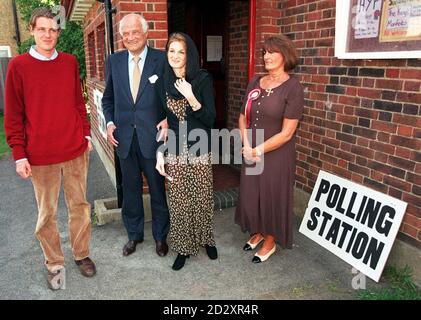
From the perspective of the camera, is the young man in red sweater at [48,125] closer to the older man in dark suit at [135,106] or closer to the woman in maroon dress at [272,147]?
the older man in dark suit at [135,106]

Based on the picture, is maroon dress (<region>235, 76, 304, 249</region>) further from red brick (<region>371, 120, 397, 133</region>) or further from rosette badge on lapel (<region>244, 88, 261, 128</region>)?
red brick (<region>371, 120, 397, 133</region>)

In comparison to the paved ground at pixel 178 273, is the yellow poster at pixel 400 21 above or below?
above

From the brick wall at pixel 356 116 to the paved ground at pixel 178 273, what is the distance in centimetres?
81

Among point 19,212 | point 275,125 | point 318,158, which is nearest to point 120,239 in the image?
point 19,212

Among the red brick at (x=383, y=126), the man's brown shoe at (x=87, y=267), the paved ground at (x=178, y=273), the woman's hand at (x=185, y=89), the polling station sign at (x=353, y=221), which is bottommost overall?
the paved ground at (x=178, y=273)

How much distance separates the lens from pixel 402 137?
2.92 m

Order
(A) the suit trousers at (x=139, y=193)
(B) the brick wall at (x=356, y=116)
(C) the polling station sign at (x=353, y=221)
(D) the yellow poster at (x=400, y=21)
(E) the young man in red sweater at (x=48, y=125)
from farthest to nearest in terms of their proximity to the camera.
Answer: (A) the suit trousers at (x=139, y=193)
(C) the polling station sign at (x=353, y=221)
(B) the brick wall at (x=356, y=116)
(D) the yellow poster at (x=400, y=21)
(E) the young man in red sweater at (x=48, y=125)

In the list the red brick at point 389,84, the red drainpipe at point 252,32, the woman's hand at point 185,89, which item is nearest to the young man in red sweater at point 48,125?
the woman's hand at point 185,89

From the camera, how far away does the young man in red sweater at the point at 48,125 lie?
2.56 metres

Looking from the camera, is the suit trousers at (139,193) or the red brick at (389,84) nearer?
the red brick at (389,84)

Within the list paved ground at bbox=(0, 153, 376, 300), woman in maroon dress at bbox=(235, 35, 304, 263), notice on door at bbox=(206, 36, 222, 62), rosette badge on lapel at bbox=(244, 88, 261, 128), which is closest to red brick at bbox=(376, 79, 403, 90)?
woman in maroon dress at bbox=(235, 35, 304, 263)

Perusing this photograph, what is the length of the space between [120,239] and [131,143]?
3.90 ft

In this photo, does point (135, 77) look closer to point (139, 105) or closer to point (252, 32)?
point (139, 105)

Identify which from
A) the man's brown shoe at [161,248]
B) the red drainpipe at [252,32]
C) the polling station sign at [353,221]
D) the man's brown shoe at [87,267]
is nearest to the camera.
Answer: the polling station sign at [353,221]
